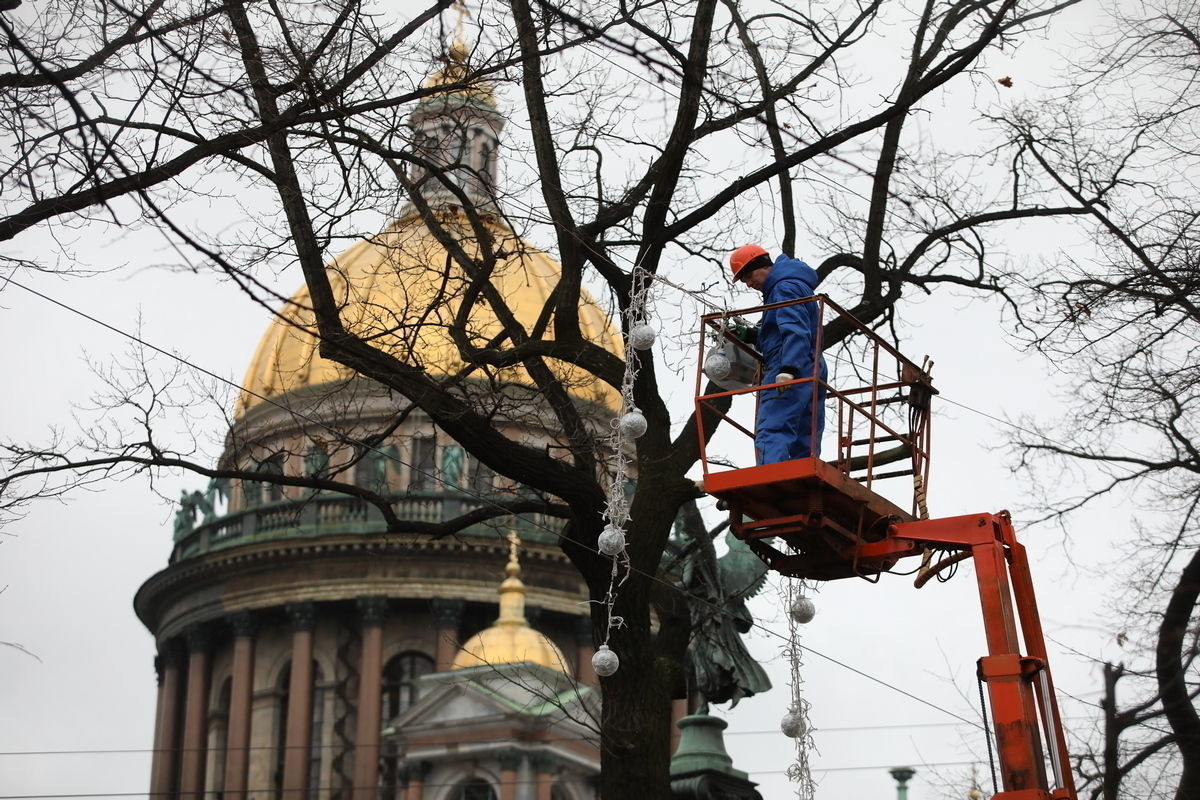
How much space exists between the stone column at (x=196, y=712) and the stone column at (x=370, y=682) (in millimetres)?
5006

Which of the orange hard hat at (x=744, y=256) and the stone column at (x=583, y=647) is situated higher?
the stone column at (x=583, y=647)

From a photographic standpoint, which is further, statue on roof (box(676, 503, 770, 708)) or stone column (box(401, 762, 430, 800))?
stone column (box(401, 762, 430, 800))

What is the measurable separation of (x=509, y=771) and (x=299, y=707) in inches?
565

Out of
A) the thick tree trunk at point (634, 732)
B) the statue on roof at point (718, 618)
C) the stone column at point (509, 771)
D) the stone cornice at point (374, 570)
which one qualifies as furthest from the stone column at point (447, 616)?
the thick tree trunk at point (634, 732)

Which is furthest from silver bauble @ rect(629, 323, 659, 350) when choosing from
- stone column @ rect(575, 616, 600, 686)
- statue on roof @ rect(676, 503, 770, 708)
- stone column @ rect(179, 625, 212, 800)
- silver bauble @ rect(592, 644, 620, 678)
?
stone column @ rect(179, 625, 212, 800)

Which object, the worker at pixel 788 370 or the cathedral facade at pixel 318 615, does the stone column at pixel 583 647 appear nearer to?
the cathedral facade at pixel 318 615

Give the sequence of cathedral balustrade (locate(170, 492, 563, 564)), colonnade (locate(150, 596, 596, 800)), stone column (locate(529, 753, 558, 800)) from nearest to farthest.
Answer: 1. stone column (locate(529, 753, 558, 800))
2. colonnade (locate(150, 596, 596, 800))
3. cathedral balustrade (locate(170, 492, 563, 564))

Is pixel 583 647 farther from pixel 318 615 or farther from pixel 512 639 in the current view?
pixel 512 639

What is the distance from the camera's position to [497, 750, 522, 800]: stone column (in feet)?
144

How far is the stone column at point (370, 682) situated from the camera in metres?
55.4

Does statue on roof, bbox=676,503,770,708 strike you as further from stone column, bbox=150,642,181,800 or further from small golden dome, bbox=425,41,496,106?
stone column, bbox=150,642,181,800

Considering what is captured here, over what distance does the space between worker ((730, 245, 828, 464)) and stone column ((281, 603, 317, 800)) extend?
155 ft

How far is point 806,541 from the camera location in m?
10.3

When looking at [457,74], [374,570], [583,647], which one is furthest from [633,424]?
[583,647]
